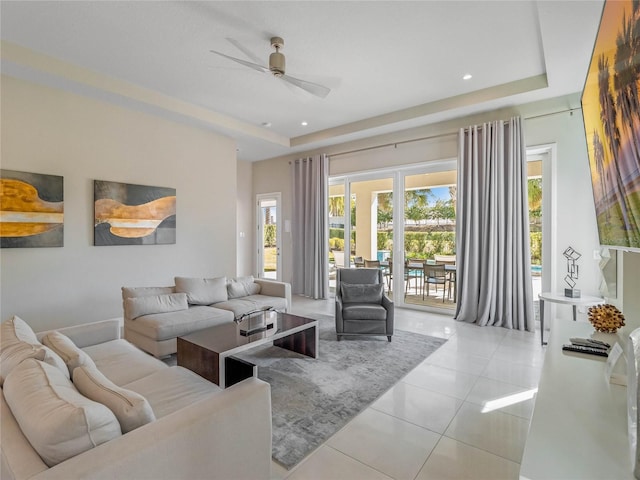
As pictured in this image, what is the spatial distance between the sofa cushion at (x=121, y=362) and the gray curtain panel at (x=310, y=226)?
13.4 feet

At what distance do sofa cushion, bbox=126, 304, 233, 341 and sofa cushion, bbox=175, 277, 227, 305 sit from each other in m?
0.35

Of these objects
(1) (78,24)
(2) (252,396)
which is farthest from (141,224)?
(2) (252,396)

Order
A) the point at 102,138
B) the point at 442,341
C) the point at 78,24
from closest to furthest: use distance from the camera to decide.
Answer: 1. the point at 78,24
2. the point at 442,341
3. the point at 102,138

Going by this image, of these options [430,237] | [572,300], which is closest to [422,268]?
[430,237]

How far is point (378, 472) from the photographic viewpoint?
1788mm

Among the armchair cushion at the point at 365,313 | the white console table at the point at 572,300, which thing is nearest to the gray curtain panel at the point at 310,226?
the armchair cushion at the point at 365,313

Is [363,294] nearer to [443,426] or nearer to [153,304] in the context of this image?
[443,426]

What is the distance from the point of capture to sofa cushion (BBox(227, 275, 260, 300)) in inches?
176

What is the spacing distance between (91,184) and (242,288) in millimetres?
2372

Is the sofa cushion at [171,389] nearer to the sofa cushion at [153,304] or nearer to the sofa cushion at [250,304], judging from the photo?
the sofa cushion at [153,304]

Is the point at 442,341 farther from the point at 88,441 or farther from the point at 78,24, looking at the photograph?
the point at 78,24

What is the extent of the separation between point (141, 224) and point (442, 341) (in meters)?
4.36

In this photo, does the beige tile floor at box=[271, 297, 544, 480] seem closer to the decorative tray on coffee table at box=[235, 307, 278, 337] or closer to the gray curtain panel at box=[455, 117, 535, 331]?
the gray curtain panel at box=[455, 117, 535, 331]

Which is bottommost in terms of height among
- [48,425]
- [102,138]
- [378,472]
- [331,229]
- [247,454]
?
[378,472]
